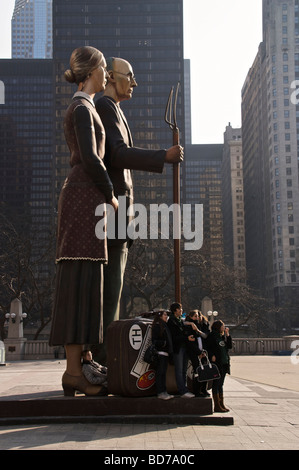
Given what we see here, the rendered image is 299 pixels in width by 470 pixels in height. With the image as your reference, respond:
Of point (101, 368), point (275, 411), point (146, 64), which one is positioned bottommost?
point (275, 411)

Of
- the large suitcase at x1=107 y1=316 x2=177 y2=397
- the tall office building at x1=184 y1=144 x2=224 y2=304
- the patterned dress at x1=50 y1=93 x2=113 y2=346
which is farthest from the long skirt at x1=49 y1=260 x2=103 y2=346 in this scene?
the tall office building at x1=184 y1=144 x2=224 y2=304

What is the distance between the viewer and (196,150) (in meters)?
191

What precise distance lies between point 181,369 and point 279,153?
10160 centimetres

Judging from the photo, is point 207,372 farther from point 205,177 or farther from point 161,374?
point 205,177

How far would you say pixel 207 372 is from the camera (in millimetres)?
7449

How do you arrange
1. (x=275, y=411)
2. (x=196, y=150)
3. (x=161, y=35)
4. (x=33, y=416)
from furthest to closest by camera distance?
(x=196, y=150)
(x=161, y=35)
(x=275, y=411)
(x=33, y=416)

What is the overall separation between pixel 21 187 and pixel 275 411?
132 m

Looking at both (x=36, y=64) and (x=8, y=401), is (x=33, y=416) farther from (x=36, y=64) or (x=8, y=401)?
(x=36, y=64)

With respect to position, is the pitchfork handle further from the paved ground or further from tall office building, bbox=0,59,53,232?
tall office building, bbox=0,59,53,232

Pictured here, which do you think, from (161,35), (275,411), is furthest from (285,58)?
(275,411)

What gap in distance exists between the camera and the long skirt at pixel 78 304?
7.33 m

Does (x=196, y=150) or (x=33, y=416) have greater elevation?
(x=196, y=150)

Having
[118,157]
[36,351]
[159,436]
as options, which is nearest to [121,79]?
[118,157]

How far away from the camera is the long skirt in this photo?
24.0 feet
